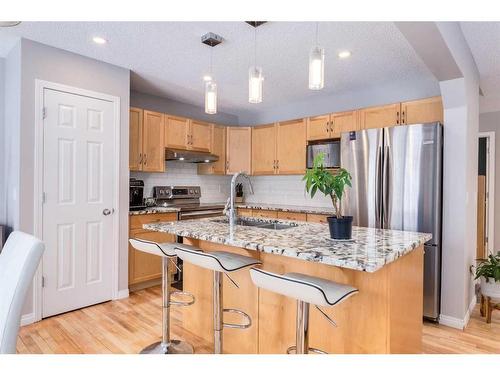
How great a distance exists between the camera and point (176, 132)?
4266 mm

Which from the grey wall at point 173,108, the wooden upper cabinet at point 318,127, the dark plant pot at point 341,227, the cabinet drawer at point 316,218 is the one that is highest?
the grey wall at point 173,108

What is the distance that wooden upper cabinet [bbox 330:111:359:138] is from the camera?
3904mm

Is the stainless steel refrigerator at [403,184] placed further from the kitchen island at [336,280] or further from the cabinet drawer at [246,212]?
the cabinet drawer at [246,212]

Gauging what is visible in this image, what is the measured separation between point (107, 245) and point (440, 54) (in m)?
3.31

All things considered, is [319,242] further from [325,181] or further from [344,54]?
[344,54]

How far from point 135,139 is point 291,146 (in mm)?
2088

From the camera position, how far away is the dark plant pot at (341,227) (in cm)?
186

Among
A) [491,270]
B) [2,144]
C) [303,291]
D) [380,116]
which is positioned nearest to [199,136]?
[2,144]

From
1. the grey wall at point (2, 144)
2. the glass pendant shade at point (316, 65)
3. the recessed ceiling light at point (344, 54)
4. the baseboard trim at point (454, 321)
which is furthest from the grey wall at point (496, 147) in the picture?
the grey wall at point (2, 144)

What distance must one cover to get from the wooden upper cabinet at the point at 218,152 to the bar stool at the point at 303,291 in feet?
11.3

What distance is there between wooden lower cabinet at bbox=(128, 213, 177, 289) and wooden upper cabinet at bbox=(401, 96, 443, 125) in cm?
289

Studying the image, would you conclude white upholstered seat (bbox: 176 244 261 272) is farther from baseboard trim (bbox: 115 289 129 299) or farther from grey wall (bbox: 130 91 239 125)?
grey wall (bbox: 130 91 239 125)

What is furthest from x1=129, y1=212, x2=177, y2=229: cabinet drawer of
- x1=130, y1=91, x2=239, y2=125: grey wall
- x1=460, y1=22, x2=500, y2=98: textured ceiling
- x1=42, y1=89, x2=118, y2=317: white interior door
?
x1=460, y1=22, x2=500, y2=98: textured ceiling

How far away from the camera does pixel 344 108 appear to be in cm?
429
